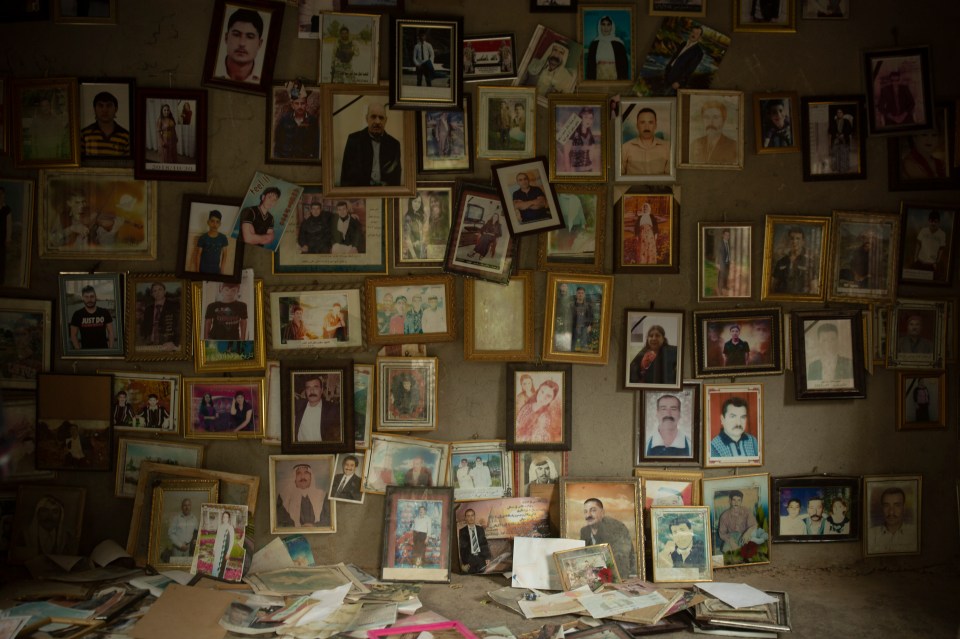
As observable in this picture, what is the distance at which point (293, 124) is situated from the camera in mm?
3369

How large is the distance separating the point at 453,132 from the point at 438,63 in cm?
27

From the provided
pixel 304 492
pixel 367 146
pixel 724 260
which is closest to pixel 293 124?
pixel 367 146

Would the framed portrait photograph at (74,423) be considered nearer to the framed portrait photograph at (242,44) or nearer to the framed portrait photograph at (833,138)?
the framed portrait photograph at (242,44)

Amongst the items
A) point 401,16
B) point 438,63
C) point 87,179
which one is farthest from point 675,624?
point 87,179

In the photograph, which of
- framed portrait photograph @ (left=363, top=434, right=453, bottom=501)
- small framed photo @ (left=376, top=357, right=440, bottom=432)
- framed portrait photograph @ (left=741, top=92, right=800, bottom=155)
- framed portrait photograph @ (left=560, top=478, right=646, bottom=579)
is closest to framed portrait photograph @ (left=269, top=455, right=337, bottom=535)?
framed portrait photograph @ (left=363, top=434, right=453, bottom=501)

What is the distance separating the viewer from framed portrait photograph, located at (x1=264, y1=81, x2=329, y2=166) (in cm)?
336

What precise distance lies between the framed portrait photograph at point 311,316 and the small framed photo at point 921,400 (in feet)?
7.57

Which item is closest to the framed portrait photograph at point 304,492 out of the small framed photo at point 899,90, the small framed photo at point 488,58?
the small framed photo at point 488,58

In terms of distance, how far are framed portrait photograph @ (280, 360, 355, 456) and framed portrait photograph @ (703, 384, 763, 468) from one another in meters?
1.48

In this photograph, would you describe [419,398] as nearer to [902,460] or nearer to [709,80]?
[709,80]

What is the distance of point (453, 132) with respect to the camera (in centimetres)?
339

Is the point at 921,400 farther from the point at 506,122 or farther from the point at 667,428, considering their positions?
the point at 506,122

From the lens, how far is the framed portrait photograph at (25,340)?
3375mm

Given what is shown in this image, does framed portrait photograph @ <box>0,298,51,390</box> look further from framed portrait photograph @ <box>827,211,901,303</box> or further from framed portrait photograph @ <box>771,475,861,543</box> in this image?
framed portrait photograph @ <box>827,211,901,303</box>
